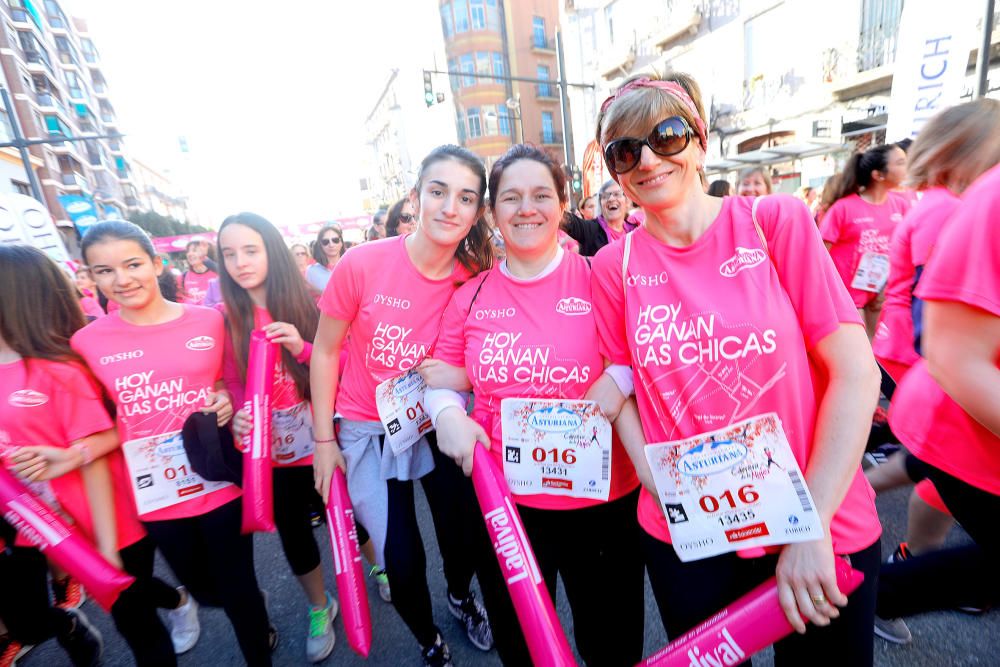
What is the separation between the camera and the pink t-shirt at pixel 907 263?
1.95 meters

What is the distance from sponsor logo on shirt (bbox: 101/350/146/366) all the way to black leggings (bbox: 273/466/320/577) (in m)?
0.79

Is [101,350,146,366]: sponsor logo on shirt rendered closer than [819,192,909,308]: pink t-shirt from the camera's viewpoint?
Yes

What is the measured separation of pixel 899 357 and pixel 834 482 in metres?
1.62

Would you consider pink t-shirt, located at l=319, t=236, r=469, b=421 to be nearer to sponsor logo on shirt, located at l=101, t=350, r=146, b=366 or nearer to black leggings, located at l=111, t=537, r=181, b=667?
sponsor logo on shirt, located at l=101, t=350, r=146, b=366

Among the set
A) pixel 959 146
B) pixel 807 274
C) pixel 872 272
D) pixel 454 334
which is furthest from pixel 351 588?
pixel 872 272

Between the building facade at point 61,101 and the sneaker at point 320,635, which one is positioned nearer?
the sneaker at point 320,635

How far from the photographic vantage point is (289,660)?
2.35 meters

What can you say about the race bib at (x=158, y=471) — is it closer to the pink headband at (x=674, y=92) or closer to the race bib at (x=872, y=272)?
the pink headband at (x=674, y=92)

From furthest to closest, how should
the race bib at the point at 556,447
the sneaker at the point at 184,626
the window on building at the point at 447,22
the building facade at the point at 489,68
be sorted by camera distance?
the window on building at the point at 447,22, the building facade at the point at 489,68, the sneaker at the point at 184,626, the race bib at the point at 556,447

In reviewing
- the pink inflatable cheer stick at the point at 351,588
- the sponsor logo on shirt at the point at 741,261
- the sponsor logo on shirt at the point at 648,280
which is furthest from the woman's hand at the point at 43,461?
the sponsor logo on shirt at the point at 741,261

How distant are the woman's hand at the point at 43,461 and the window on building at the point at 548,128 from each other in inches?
1441

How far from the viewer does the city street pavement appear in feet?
6.35

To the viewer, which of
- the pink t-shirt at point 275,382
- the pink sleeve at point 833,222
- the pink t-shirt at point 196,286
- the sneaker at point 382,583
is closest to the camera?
Answer: the pink t-shirt at point 275,382

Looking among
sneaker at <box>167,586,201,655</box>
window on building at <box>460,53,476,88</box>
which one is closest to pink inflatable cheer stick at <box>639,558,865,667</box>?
sneaker at <box>167,586,201,655</box>
